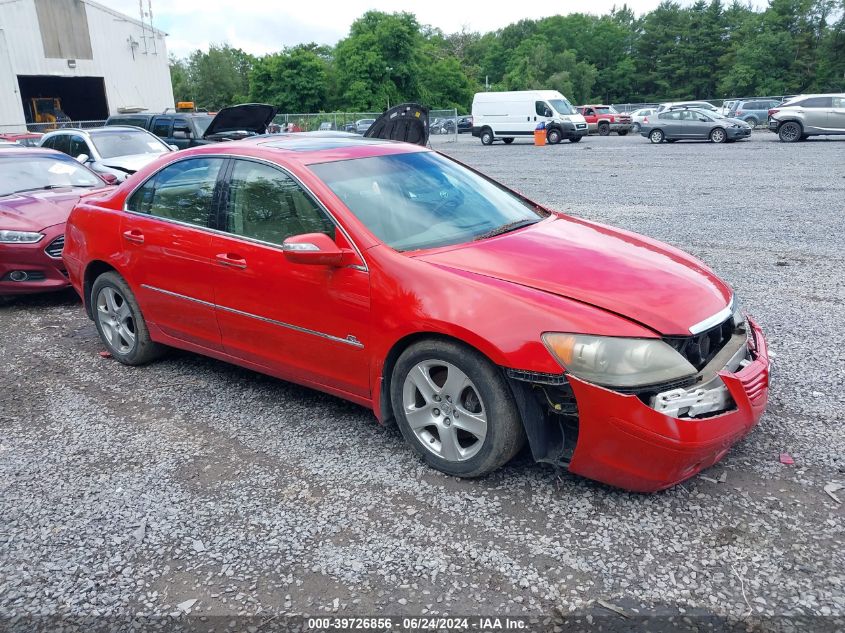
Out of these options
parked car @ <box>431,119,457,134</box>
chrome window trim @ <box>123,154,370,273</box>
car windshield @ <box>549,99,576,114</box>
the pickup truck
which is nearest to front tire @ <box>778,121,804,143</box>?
car windshield @ <box>549,99,576,114</box>

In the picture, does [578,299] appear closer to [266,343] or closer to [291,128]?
[266,343]

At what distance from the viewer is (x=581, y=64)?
8638 centimetres

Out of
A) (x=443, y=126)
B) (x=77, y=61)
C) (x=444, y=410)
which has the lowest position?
(x=443, y=126)

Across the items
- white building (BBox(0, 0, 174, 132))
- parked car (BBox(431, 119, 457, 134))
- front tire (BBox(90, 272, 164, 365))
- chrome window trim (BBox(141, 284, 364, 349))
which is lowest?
parked car (BBox(431, 119, 457, 134))

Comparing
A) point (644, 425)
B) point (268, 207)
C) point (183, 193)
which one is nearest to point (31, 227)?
point (183, 193)

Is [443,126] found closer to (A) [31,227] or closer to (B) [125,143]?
(B) [125,143]

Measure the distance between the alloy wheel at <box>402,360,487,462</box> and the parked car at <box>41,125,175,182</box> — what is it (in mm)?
10162

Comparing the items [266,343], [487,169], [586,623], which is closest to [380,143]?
[266,343]

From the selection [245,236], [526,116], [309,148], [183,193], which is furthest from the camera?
[526,116]

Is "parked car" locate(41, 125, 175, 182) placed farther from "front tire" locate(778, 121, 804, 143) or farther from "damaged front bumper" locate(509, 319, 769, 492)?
"front tire" locate(778, 121, 804, 143)

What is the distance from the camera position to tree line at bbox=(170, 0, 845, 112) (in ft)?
220

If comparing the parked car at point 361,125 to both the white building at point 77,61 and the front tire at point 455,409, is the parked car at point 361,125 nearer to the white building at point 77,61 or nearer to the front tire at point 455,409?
the white building at point 77,61

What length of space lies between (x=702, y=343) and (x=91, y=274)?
4.37 meters

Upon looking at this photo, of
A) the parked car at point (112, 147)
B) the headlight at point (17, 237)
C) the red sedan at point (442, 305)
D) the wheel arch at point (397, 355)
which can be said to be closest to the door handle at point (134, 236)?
the red sedan at point (442, 305)
